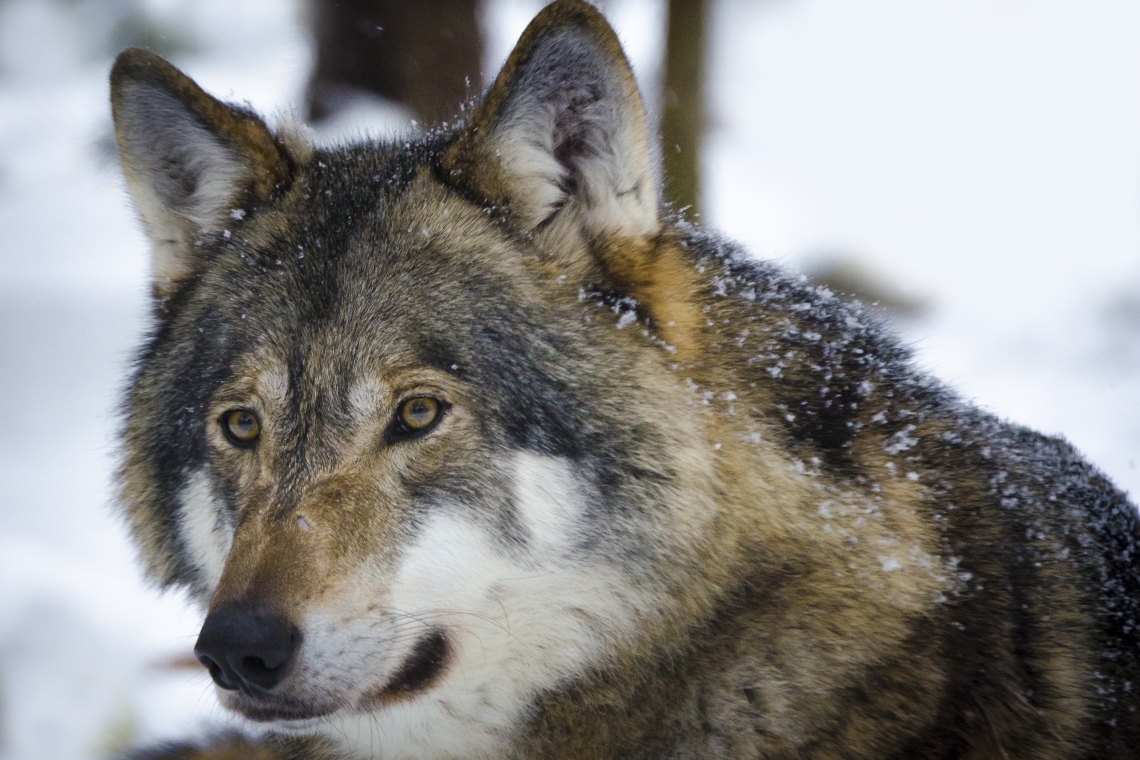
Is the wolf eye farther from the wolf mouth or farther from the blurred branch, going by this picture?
the blurred branch

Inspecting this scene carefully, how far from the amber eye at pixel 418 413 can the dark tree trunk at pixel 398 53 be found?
336 cm

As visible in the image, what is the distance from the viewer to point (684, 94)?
5.30 m

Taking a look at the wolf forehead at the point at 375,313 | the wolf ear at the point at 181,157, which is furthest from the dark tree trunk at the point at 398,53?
the wolf forehead at the point at 375,313

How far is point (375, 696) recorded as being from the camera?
200 centimetres

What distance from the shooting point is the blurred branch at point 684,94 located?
5223 millimetres

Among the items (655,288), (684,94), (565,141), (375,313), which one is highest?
(684,94)

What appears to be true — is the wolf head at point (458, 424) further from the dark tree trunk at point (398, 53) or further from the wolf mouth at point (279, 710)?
the dark tree trunk at point (398, 53)

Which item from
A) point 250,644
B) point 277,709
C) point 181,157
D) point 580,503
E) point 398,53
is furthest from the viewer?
point 398,53

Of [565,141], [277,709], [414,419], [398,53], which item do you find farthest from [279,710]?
[398,53]

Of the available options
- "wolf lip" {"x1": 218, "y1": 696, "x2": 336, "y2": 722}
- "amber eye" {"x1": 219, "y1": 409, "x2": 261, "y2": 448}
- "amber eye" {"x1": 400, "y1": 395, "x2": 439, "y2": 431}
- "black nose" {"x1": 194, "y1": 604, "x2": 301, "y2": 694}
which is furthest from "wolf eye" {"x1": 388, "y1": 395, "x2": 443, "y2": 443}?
"wolf lip" {"x1": 218, "y1": 696, "x2": 336, "y2": 722}

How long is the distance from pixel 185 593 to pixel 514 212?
4.59 feet

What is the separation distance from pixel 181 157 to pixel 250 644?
151 cm

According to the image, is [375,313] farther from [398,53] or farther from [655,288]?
[398,53]

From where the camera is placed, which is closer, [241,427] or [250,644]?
[250,644]
